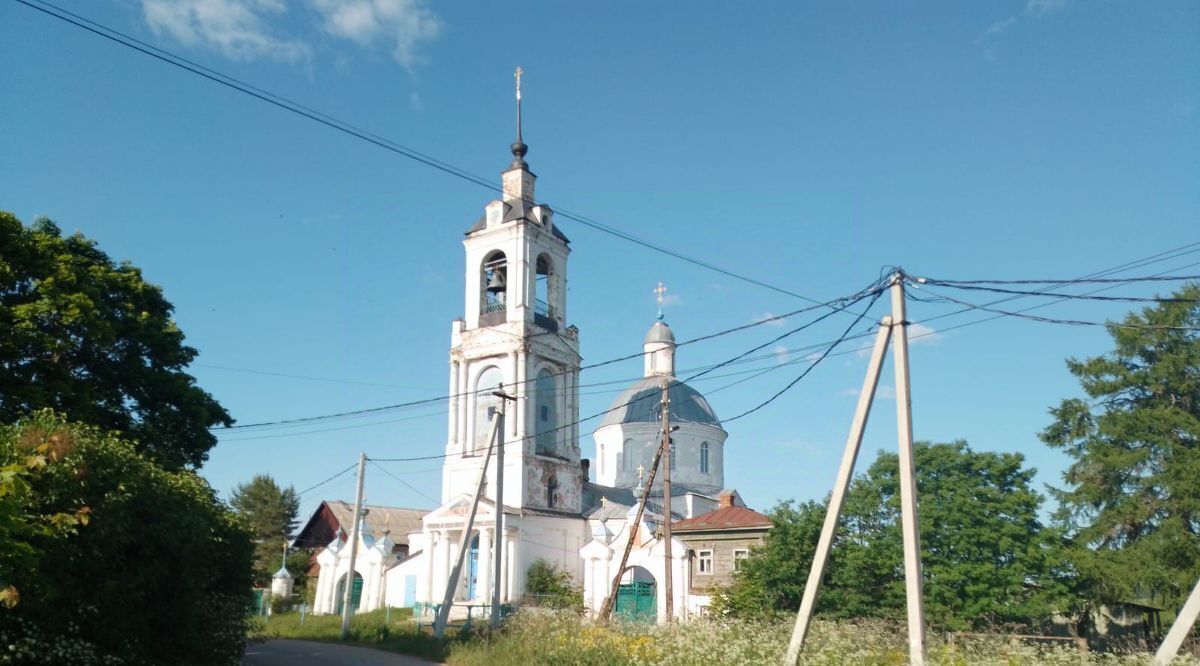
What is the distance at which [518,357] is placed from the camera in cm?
4228

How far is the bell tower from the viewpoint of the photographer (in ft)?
139

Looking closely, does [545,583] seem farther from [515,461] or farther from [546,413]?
[546,413]

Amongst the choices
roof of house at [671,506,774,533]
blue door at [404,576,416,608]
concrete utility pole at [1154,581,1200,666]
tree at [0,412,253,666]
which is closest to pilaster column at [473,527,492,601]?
blue door at [404,576,416,608]

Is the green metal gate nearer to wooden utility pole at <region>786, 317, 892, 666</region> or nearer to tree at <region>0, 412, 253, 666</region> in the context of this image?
tree at <region>0, 412, 253, 666</region>

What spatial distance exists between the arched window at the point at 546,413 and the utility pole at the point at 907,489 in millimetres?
30939

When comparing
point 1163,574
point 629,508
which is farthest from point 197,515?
point 629,508

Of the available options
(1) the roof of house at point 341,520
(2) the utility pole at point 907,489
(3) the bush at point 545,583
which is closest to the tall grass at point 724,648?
(2) the utility pole at point 907,489

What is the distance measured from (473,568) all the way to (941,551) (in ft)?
72.8

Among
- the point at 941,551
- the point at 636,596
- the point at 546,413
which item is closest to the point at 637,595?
the point at 636,596

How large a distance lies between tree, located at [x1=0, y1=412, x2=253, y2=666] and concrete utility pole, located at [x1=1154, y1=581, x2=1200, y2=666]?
1209 centimetres

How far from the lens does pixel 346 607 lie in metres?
28.7

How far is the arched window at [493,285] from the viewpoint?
4434cm

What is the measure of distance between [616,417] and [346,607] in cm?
2663

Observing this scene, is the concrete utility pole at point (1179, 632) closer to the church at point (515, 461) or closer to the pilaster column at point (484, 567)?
the church at point (515, 461)
